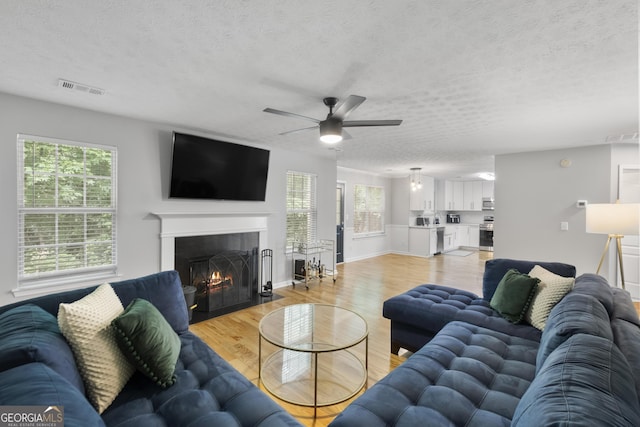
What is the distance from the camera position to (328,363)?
8.73 ft

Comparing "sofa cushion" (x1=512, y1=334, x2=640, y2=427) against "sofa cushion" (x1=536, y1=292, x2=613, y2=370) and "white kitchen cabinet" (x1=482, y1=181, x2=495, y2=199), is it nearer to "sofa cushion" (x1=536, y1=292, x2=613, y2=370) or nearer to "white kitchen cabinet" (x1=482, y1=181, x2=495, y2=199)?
"sofa cushion" (x1=536, y1=292, x2=613, y2=370)

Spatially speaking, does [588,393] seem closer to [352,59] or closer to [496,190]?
[352,59]

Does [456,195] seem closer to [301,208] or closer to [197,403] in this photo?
[301,208]

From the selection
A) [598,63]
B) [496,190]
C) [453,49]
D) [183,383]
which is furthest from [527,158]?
[183,383]

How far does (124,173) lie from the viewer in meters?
3.39

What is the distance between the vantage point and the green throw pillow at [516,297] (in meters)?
2.32

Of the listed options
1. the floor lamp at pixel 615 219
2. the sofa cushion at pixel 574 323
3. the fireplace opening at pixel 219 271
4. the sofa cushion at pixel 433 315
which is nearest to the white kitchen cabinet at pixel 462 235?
the floor lamp at pixel 615 219

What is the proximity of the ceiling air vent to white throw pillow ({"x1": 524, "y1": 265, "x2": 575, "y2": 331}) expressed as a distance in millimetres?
4063

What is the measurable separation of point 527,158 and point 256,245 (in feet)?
15.9

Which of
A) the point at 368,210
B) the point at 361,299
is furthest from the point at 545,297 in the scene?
the point at 368,210

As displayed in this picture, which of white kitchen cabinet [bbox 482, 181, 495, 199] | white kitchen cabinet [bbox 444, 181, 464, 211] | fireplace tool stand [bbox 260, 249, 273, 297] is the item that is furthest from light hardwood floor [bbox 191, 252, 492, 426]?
white kitchen cabinet [bbox 482, 181, 495, 199]

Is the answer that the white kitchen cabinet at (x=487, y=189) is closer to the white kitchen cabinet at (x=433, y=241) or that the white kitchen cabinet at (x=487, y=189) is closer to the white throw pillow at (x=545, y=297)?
the white kitchen cabinet at (x=433, y=241)

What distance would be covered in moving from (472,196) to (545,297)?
8.40 metres

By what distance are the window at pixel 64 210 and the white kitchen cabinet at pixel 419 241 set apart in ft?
24.1
